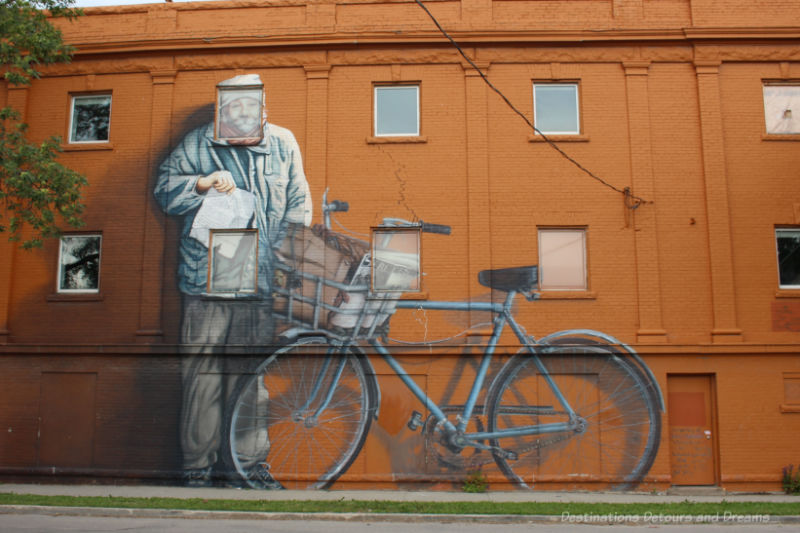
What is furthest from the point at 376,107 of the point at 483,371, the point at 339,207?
the point at 483,371

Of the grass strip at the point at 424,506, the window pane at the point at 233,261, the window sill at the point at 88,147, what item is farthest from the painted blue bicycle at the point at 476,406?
the window sill at the point at 88,147

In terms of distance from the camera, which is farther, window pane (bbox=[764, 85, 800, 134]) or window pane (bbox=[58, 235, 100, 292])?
window pane (bbox=[58, 235, 100, 292])

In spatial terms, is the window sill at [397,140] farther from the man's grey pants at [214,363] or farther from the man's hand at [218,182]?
the man's grey pants at [214,363]

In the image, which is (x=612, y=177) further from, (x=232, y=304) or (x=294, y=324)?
(x=232, y=304)

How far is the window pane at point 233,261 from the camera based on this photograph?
13469mm

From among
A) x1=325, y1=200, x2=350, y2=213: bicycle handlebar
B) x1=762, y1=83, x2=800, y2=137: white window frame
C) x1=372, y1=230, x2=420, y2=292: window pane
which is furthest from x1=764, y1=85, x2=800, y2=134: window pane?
x1=325, y1=200, x2=350, y2=213: bicycle handlebar

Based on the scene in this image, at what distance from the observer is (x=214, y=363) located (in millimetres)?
13055

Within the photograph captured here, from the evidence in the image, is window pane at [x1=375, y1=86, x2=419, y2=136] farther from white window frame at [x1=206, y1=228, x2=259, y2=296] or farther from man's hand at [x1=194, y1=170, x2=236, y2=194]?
white window frame at [x1=206, y1=228, x2=259, y2=296]

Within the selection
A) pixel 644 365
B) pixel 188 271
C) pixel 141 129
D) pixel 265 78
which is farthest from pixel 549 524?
pixel 141 129

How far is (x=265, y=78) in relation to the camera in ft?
45.9

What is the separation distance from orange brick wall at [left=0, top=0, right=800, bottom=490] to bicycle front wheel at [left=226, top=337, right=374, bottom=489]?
62cm

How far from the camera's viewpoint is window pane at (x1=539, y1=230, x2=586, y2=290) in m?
13.1

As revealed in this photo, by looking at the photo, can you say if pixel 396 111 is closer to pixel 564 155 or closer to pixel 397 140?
pixel 397 140

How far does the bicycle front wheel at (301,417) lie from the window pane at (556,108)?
629 centimetres
